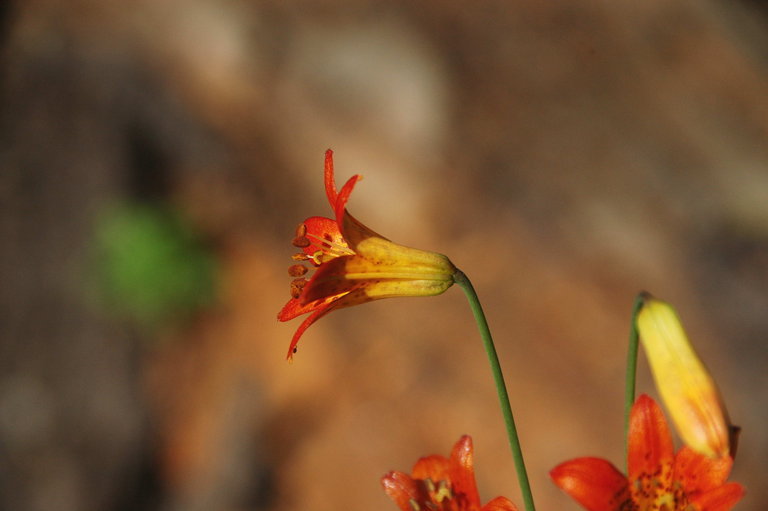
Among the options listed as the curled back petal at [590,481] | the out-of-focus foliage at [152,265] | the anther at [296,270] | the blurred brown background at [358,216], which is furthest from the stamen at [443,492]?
the out-of-focus foliage at [152,265]

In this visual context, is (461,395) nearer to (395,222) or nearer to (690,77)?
(395,222)

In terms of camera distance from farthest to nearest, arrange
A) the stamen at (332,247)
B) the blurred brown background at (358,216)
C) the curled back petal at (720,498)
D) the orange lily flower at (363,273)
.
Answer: the blurred brown background at (358,216) → the stamen at (332,247) → the orange lily flower at (363,273) → the curled back petal at (720,498)

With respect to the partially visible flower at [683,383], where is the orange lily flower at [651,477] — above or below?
below

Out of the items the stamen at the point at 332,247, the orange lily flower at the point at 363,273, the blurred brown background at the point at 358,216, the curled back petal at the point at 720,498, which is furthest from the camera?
the blurred brown background at the point at 358,216

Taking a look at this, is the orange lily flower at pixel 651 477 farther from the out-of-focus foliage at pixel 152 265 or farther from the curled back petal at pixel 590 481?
the out-of-focus foliage at pixel 152 265

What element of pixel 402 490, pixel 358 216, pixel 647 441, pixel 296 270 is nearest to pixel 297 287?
pixel 296 270

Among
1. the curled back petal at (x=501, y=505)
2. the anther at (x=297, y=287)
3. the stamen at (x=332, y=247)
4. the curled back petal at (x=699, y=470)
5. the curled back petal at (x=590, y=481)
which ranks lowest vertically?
the curled back petal at (x=501, y=505)

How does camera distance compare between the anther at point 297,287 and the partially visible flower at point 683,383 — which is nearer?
the partially visible flower at point 683,383
